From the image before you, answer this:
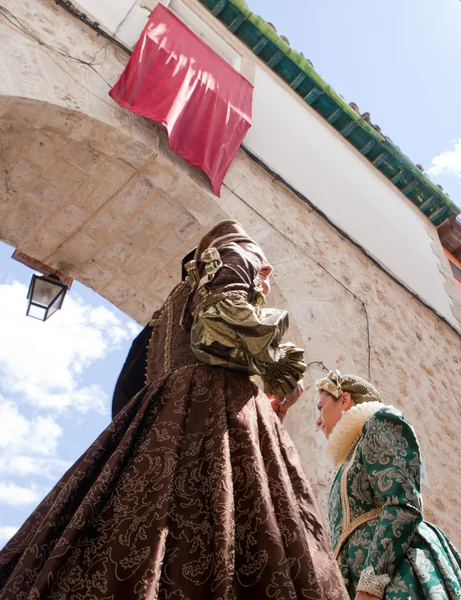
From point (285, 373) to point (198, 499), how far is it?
27.0 inches

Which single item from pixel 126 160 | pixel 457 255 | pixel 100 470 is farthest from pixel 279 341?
pixel 457 255

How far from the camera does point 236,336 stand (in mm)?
1812

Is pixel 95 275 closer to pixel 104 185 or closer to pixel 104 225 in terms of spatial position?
pixel 104 225

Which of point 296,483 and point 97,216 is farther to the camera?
point 97,216

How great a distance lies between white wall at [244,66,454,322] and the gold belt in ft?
12.7

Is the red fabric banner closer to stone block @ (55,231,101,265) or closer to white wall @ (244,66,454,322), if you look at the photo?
white wall @ (244,66,454,322)

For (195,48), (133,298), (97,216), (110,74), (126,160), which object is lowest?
(133,298)

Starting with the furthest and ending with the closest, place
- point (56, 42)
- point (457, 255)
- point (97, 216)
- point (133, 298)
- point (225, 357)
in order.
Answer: point (457, 255)
point (133, 298)
point (97, 216)
point (56, 42)
point (225, 357)

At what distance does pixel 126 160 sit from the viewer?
4.15 meters

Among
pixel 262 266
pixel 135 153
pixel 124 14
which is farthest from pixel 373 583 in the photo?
pixel 124 14

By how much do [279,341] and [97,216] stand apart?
2858 mm

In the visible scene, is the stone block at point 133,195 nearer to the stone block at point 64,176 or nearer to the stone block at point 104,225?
the stone block at point 104,225

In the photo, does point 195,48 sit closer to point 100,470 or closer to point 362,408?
point 362,408

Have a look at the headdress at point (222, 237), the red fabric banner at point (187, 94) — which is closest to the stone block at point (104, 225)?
the red fabric banner at point (187, 94)
